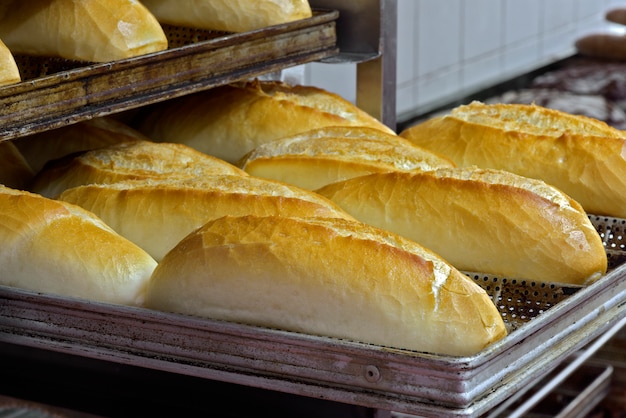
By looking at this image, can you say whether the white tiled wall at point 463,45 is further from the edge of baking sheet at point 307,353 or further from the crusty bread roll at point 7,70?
the edge of baking sheet at point 307,353

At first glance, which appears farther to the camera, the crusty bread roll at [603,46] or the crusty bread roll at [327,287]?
the crusty bread roll at [603,46]

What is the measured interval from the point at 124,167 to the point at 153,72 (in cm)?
20

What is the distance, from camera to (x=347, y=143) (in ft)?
6.37

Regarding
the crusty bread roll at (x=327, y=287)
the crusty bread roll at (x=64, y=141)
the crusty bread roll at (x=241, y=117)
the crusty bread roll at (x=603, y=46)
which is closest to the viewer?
the crusty bread roll at (x=327, y=287)

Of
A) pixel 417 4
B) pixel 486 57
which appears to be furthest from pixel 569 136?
pixel 486 57

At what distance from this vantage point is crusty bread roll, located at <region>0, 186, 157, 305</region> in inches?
55.4

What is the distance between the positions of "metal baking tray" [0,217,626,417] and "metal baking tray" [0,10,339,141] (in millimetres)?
273

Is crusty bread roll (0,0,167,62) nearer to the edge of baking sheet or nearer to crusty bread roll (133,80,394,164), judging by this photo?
crusty bread roll (133,80,394,164)

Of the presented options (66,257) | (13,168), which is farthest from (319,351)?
(13,168)

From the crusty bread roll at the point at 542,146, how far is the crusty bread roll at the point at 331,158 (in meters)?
0.14

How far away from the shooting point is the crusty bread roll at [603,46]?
5.12m

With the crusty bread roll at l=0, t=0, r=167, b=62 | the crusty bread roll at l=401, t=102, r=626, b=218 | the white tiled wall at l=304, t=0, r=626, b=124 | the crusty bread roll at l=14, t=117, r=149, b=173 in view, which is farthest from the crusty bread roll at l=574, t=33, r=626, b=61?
the crusty bread roll at l=0, t=0, r=167, b=62

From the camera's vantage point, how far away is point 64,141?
2.03 metres

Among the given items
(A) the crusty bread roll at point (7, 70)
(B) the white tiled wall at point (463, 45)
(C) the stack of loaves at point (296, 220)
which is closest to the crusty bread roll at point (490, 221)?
(C) the stack of loaves at point (296, 220)
